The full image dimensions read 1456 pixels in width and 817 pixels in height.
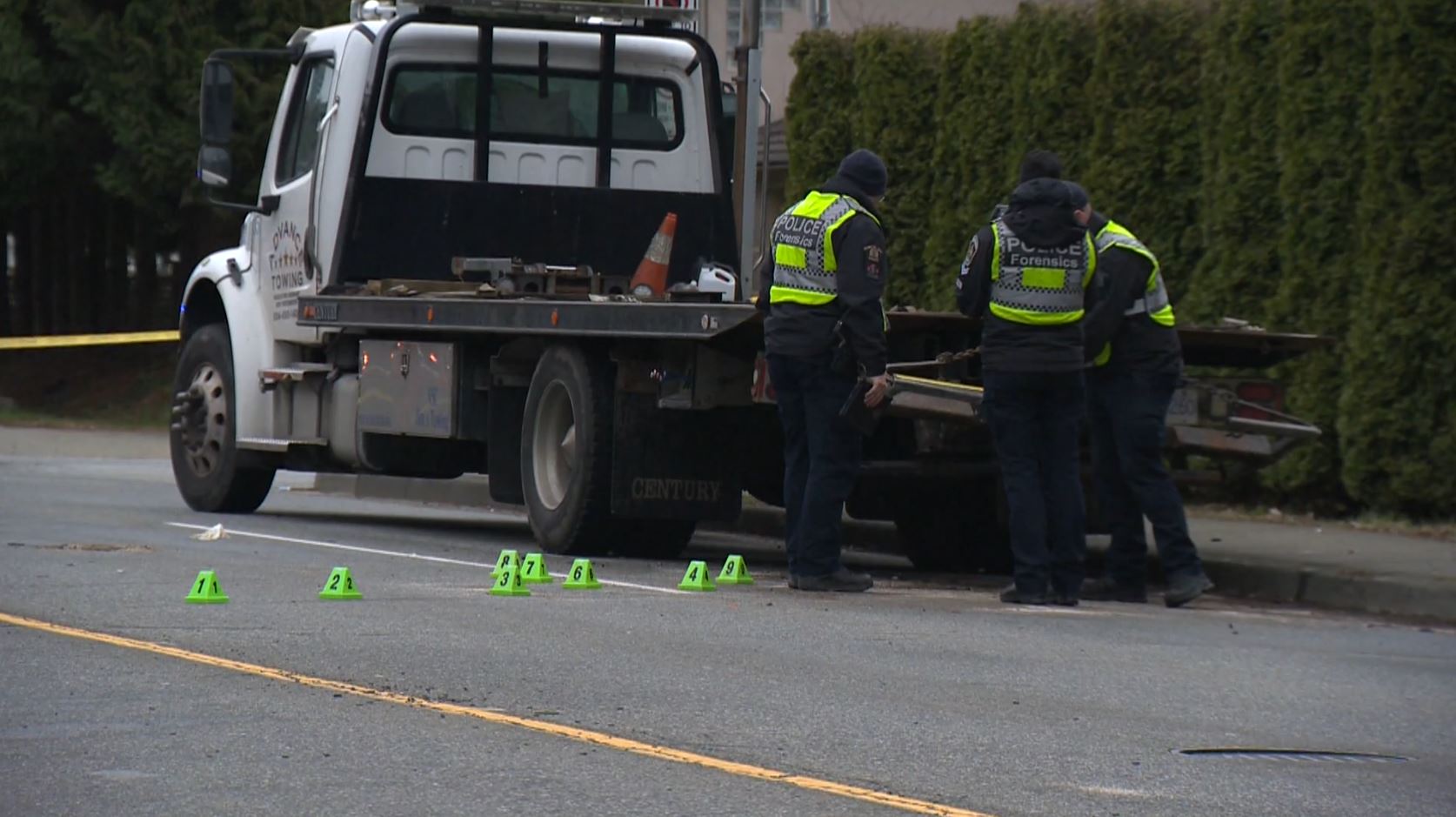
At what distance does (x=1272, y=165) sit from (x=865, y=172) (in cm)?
523

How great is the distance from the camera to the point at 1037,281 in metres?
10.3

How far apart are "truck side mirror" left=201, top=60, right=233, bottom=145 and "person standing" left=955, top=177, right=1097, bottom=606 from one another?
5515 millimetres

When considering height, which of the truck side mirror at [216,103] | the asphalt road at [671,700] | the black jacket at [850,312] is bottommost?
the asphalt road at [671,700]

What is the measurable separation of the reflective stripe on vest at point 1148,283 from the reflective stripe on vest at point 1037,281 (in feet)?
0.88

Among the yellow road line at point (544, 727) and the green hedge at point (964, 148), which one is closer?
the yellow road line at point (544, 727)

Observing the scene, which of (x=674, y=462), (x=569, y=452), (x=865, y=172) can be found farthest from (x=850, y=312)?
(x=569, y=452)

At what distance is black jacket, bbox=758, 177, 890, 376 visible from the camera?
33.5ft

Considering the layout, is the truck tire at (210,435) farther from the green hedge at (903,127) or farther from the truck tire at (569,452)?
the green hedge at (903,127)

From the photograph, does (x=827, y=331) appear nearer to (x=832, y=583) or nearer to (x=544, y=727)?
(x=832, y=583)

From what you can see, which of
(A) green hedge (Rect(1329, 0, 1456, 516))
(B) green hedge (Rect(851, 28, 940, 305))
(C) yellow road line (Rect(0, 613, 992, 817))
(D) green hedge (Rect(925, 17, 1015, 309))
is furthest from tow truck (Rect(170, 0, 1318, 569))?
(C) yellow road line (Rect(0, 613, 992, 817))

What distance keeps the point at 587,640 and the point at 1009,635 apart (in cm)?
171

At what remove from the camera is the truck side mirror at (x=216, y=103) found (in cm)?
1413

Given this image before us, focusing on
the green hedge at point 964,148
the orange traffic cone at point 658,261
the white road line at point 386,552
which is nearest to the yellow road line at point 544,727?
the white road line at point 386,552

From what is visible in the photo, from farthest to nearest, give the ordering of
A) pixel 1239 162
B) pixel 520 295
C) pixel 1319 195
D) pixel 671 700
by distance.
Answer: pixel 1239 162 → pixel 1319 195 → pixel 520 295 → pixel 671 700
